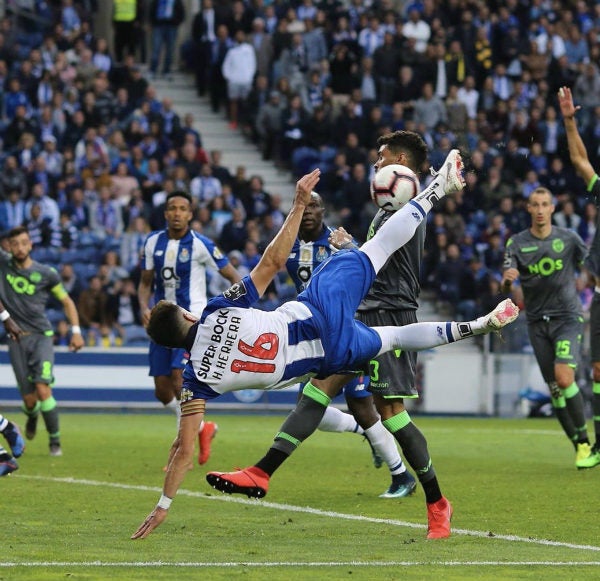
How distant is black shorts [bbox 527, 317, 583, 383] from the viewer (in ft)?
48.0

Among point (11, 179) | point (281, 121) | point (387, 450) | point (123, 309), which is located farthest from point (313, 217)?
point (281, 121)

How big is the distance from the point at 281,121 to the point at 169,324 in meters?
22.4

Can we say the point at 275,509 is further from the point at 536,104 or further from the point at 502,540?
the point at 536,104

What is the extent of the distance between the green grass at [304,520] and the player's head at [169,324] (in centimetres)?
120

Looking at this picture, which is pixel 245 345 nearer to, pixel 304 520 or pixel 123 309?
pixel 304 520

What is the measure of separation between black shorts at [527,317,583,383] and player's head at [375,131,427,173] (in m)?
4.95

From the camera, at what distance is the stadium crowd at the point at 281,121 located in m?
26.3

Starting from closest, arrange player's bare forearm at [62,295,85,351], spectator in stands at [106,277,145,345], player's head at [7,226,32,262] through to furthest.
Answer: player's bare forearm at [62,295,85,351], player's head at [7,226,32,262], spectator in stands at [106,277,145,345]

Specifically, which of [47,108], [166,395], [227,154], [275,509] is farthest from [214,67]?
[275,509]

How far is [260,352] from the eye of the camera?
8797 millimetres

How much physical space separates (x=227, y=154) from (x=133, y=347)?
8.50 meters

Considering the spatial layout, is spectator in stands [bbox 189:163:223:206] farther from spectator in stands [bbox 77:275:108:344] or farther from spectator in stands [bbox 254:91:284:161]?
spectator in stands [bbox 77:275:108:344]

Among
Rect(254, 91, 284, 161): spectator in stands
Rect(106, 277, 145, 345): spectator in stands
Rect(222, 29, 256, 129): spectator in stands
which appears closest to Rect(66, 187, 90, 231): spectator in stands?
Rect(106, 277, 145, 345): spectator in stands

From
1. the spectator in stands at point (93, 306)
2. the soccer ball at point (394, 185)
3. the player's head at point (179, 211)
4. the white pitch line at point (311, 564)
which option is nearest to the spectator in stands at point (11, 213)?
the spectator in stands at point (93, 306)
